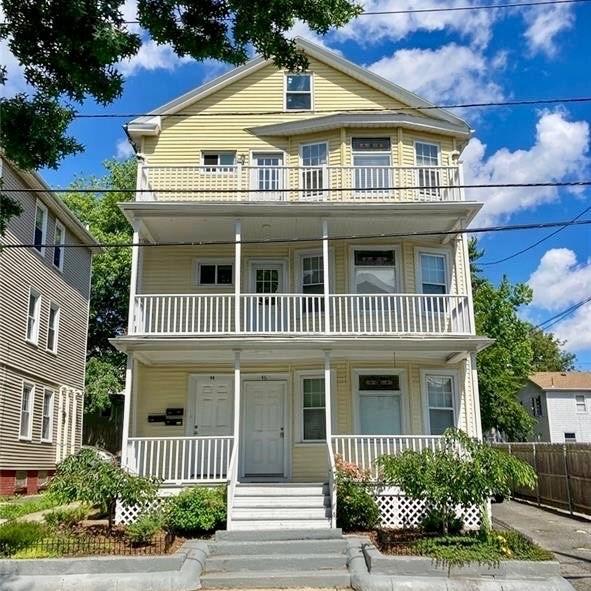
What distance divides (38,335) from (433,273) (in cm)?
1222

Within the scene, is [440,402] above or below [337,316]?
below

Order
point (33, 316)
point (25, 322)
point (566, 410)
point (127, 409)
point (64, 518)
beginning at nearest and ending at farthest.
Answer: point (64, 518) → point (127, 409) → point (25, 322) → point (33, 316) → point (566, 410)

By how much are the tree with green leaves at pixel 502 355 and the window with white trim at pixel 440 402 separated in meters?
11.5

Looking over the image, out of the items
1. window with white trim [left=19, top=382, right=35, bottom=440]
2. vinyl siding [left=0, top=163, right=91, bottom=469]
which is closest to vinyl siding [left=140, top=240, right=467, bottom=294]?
vinyl siding [left=0, top=163, right=91, bottom=469]

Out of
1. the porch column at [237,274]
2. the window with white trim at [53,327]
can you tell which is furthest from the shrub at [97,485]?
the window with white trim at [53,327]

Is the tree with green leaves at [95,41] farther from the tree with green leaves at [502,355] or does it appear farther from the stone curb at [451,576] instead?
the tree with green leaves at [502,355]

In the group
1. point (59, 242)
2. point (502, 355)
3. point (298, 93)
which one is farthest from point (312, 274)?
point (502, 355)

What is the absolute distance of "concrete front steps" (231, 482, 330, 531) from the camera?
36.8ft

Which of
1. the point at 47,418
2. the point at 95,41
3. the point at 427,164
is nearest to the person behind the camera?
the point at 95,41

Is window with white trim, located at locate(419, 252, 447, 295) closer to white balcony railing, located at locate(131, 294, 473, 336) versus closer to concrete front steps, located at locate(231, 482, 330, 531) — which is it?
white balcony railing, located at locate(131, 294, 473, 336)

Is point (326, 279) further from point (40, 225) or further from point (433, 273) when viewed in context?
point (40, 225)

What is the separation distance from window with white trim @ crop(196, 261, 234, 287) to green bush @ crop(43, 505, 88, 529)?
604 cm

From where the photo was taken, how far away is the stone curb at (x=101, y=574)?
8297mm

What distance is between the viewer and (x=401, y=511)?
11938mm
